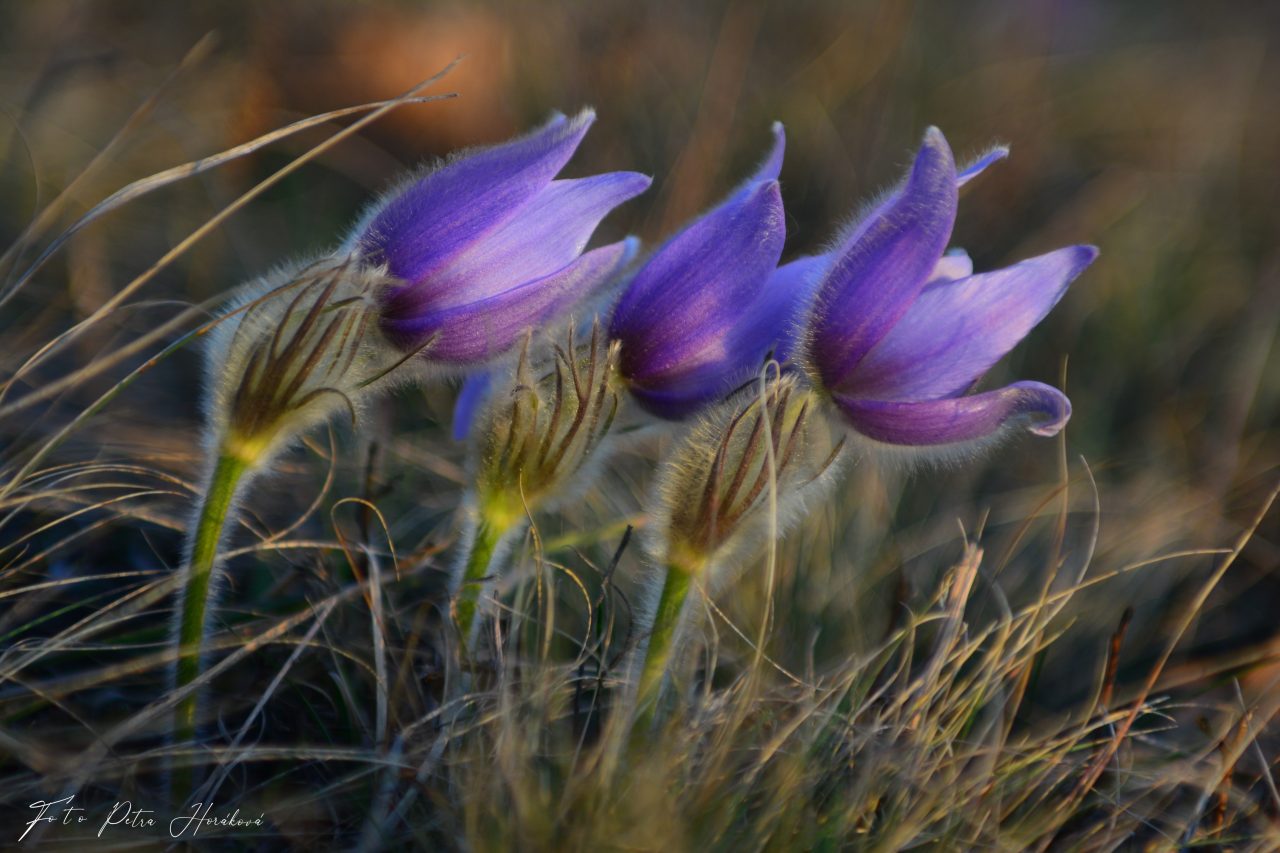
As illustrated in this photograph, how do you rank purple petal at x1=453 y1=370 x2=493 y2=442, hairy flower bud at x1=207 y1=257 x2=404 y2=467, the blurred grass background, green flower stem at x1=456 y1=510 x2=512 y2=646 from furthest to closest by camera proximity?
the blurred grass background → purple petal at x1=453 y1=370 x2=493 y2=442 → green flower stem at x1=456 y1=510 x2=512 y2=646 → hairy flower bud at x1=207 y1=257 x2=404 y2=467

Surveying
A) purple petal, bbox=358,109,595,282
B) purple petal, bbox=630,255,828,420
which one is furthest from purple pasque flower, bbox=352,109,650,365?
purple petal, bbox=630,255,828,420

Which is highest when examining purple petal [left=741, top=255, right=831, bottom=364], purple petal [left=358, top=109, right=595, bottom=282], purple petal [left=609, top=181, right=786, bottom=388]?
purple petal [left=358, top=109, right=595, bottom=282]

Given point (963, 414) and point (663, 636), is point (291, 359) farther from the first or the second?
point (963, 414)

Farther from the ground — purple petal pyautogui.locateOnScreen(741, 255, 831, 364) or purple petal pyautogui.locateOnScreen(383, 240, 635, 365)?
purple petal pyautogui.locateOnScreen(383, 240, 635, 365)

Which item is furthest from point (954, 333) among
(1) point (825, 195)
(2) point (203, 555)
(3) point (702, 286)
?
(1) point (825, 195)

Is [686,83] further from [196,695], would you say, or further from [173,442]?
[196,695]

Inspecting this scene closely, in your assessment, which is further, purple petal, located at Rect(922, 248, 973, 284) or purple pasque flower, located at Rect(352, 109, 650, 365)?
purple petal, located at Rect(922, 248, 973, 284)

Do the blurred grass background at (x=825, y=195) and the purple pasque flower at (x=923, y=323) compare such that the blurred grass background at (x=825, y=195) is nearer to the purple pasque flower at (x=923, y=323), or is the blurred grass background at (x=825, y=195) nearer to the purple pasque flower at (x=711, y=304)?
the purple pasque flower at (x=923, y=323)

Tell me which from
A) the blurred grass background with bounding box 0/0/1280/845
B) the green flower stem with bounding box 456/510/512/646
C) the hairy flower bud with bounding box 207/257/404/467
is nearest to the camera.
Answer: the hairy flower bud with bounding box 207/257/404/467

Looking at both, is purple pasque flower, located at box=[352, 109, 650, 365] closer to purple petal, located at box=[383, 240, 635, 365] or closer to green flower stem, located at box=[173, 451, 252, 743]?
purple petal, located at box=[383, 240, 635, 365]
